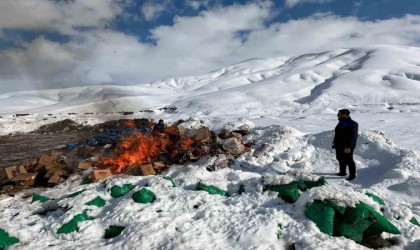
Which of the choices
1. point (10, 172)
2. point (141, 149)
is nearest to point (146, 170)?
point (141, 149)

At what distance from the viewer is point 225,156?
27.9 feet

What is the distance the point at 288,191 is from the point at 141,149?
5.44m

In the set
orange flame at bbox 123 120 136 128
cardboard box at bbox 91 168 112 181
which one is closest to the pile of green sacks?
cardboard box at bbox 91 168 112 181

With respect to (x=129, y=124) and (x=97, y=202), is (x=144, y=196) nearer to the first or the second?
(x=97, y=202)

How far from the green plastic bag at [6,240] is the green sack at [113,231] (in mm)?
1191

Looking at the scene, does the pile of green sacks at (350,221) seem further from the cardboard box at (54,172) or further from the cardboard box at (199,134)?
the cardboard box at (199,134)

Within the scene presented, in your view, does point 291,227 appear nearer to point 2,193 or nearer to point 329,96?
point 2,193

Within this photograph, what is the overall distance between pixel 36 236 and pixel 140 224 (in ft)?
4.87

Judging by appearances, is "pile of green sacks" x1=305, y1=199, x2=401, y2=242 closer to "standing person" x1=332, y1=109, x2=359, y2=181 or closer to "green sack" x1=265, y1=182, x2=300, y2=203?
"green sack" x1=265, y1=182, x2=300, y2=203

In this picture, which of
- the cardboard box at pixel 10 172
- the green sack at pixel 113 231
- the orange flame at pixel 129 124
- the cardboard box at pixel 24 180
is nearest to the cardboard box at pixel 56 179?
the cardboard box at pixel 24 180

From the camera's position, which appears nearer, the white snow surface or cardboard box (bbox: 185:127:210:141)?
the white snow surface

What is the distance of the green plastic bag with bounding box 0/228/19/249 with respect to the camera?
178 inches

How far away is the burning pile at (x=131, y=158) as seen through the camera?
321 inches

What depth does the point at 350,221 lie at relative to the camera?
15.0 feet
